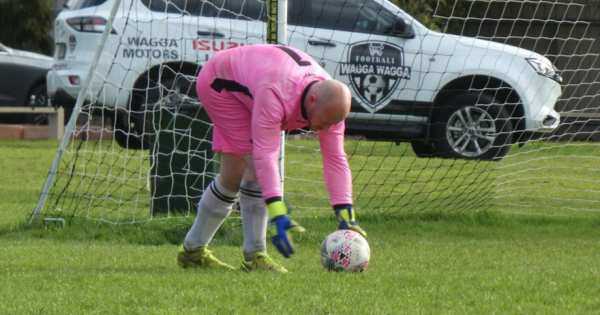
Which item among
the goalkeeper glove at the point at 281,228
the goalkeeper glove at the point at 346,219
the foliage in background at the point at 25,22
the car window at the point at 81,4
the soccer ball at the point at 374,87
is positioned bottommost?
the foliage in background at the point at 25,22

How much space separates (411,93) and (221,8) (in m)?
2.42

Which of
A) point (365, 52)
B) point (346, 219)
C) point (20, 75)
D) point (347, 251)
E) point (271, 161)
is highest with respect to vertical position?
point (271, 161)

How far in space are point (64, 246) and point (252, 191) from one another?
6.85 ft

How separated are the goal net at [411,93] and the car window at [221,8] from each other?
0.8 inches

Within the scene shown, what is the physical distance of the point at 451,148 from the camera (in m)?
10.6

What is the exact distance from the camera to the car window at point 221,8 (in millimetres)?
9730

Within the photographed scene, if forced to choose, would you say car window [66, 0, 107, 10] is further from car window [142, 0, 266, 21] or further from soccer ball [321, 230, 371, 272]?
soccer ball [321, 230, 371, 272]

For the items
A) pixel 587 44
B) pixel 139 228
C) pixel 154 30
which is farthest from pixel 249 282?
pixel 587 44

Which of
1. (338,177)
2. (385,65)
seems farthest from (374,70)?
(338,177)

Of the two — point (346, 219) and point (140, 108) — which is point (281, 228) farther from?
point (140, 108)

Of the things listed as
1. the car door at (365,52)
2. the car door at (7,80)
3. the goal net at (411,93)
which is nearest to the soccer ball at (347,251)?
the goal net at (411,93)

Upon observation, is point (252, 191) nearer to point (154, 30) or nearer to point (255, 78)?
point (255, 78)

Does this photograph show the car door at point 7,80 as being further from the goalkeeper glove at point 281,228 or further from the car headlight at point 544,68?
the goalkeeper glove at point 281,228

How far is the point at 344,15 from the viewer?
1000 cm
